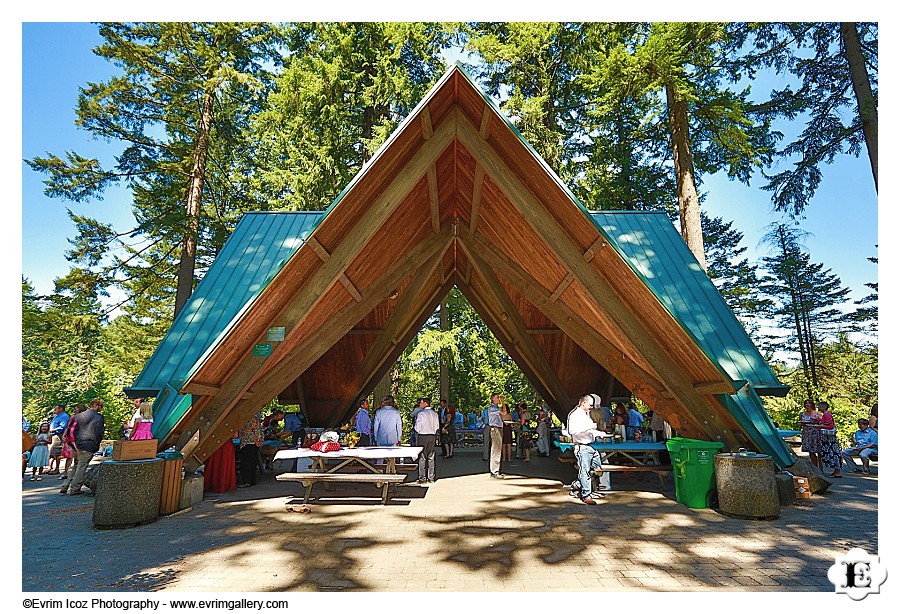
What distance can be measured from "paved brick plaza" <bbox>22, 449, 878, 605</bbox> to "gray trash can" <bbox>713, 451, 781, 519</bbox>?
6.1 inches

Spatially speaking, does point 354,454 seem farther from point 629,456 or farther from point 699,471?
point 699,471

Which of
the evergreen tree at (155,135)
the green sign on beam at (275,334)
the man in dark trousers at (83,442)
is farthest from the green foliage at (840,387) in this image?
the evergreen tree at (155,135)

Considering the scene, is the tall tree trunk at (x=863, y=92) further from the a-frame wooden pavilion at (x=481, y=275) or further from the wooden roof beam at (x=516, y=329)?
the wooden roof beam at (x=516, y=329)

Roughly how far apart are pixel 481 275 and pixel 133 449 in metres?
6.93

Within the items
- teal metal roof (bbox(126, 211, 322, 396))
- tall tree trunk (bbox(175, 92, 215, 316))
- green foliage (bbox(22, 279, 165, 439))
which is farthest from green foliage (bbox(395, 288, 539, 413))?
green foliage (bbox(22, 279, 165, 439))

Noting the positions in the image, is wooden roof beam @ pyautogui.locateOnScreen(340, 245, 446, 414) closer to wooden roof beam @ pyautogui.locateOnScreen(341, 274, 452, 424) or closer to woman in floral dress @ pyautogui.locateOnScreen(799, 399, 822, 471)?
wooden roof beam @ pyautogui.locateOnScreen(341, 274, 452, 424)

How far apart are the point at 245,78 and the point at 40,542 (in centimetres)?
1604

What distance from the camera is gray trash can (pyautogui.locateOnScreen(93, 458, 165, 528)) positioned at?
6102 mm

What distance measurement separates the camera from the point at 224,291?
1007 centimetres

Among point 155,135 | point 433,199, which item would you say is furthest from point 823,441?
point 155,135

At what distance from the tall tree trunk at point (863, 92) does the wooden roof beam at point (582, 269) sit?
952cm

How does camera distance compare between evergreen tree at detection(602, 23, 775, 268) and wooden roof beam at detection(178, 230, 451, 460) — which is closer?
wooden roof beam at detection(178, 230, 451, 460)

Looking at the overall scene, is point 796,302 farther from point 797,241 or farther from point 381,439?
point 381,439

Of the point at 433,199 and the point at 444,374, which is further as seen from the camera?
the point at 444,374
